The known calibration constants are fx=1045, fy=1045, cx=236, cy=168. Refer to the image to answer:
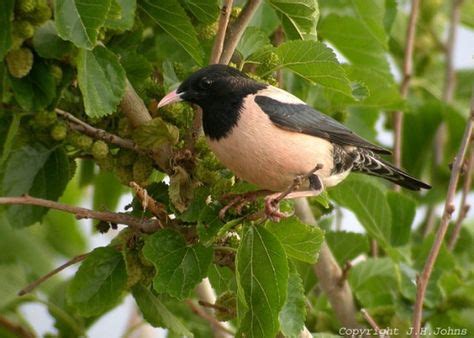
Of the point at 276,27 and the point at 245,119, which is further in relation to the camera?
the point at 276,27

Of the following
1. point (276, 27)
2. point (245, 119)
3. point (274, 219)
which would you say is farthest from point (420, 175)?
point (274, 219)

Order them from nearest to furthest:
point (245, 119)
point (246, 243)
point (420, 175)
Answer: point (246, 243)
point (245, 119)
point (420, 175)

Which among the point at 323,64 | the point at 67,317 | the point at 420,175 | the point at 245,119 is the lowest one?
the point at 67,317

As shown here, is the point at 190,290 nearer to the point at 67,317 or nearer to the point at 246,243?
the point at 246,243

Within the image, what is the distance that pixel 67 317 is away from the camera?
475 centimetres

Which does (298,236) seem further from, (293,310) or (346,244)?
(346,244)

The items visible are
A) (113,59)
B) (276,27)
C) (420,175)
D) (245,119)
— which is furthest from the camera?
(420,175)

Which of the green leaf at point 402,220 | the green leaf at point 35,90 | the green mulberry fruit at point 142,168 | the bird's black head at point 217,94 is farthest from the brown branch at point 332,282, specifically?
the green leaf at point 35,90

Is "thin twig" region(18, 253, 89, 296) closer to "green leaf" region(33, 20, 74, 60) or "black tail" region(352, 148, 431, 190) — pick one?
"green leaf" region(33, 20, 74, 60)

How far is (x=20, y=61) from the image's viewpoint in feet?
12.1

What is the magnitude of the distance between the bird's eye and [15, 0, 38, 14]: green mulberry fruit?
27.4 inches

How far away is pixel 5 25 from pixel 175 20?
1.99 feet

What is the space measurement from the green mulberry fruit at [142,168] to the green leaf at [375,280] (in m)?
1.59

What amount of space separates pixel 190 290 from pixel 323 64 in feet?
3.08
